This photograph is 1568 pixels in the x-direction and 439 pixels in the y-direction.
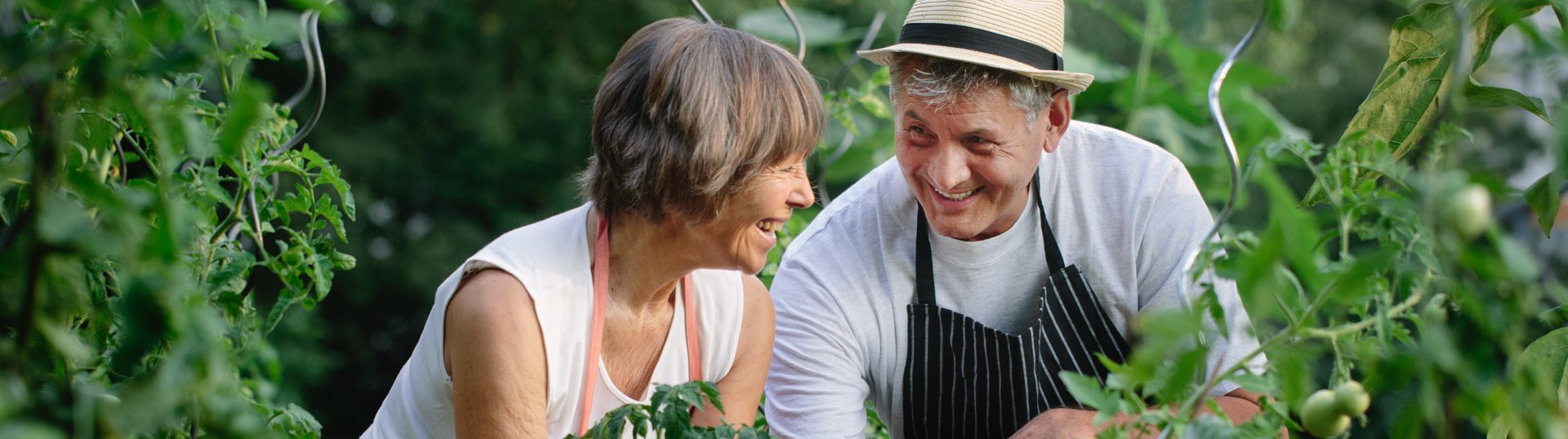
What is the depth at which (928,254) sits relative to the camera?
1915 millimetres

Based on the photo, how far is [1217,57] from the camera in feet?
12.1

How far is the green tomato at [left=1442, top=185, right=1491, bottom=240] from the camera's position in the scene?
0.67 metres

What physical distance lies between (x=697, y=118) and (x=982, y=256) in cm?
55

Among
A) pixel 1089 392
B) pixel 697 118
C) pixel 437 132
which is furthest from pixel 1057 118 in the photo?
pixel 437 132

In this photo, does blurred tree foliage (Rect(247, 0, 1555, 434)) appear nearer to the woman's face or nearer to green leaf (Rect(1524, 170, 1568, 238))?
the woman's face

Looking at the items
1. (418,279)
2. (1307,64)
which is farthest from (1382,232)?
(1307,64)

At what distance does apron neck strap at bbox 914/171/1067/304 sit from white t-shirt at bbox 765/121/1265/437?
0.04 feet

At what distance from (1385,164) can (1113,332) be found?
3.30 feet

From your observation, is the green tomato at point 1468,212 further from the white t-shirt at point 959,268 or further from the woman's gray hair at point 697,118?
the white t-shirt at point 959,268

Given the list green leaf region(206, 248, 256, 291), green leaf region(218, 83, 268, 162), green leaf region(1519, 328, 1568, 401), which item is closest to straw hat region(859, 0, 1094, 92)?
green leaf region(1519, 328, 1568, 401)

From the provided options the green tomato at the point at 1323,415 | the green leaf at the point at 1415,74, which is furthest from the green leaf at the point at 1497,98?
the green tomato at the point at 1323,415

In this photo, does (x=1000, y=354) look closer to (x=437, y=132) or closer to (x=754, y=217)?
(x=754, y=217)

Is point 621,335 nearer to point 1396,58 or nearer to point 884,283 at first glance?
point 884,283

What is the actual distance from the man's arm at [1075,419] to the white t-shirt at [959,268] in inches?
1.8
